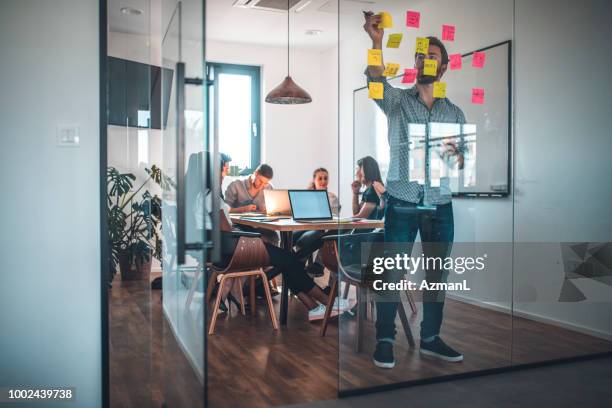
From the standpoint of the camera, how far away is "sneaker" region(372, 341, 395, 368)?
2.90 m

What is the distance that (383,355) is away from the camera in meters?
2.92

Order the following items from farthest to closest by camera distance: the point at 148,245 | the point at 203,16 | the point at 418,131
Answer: the point at 418,131
the point at 148,245
the point at 203,16

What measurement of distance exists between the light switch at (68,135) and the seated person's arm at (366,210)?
1.30 m

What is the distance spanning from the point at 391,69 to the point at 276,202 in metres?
2.39

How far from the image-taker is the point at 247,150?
24.1ft

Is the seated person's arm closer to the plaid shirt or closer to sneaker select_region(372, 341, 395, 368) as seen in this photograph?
the plaid shirt

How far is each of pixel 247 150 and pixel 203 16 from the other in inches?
213

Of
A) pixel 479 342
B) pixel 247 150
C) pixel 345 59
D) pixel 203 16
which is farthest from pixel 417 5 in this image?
pixel 247 150

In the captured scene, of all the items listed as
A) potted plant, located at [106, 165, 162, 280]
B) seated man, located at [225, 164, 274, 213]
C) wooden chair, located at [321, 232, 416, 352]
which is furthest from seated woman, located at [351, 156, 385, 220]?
seated man, located at [225, 164, 274, 213]

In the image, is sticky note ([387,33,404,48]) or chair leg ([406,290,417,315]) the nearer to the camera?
sticky note ([387,33,404,48])

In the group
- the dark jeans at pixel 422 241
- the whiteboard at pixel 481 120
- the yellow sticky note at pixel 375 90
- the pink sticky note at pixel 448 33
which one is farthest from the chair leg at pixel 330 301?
the pink sticky note at pixel 448 33

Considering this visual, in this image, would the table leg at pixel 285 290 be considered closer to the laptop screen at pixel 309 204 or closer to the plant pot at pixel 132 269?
the laptop screen at pixel 309 204

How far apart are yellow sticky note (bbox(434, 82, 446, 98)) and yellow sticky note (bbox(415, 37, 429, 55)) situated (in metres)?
0.18

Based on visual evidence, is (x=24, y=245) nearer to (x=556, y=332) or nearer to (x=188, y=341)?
(x=188, y=341)
